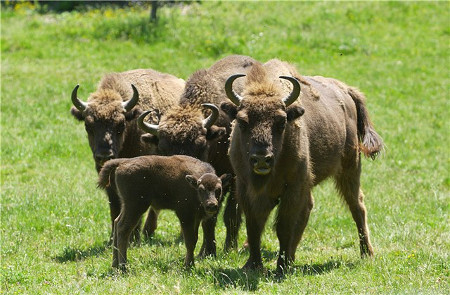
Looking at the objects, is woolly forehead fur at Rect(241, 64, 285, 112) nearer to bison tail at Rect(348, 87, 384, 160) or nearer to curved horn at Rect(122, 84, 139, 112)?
bison tail at Rect(348, 87, 384, 160)

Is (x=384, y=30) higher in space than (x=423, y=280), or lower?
lower

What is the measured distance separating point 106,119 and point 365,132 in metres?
3.59

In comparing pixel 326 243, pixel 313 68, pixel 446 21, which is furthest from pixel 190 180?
pixel 446 21

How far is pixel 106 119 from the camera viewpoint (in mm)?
10086

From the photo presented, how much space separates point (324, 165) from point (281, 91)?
1366 mm

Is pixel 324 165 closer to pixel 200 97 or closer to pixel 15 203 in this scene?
pixel 200 97

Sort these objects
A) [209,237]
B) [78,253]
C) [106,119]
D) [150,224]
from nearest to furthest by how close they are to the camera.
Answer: [209,237] < [78,253] < [106,119] < [150,224]

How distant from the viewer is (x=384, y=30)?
26625 mm

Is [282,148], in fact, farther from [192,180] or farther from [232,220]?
[232,220]

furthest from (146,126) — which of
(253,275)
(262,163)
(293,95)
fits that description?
(253,275)

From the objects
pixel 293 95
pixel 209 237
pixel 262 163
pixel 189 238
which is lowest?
pixel 209 237

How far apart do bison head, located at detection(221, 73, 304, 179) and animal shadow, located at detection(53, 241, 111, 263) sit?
2.46m

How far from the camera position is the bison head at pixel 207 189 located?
25.8ft

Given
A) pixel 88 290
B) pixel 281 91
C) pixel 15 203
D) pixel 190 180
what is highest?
pixel 281 91
